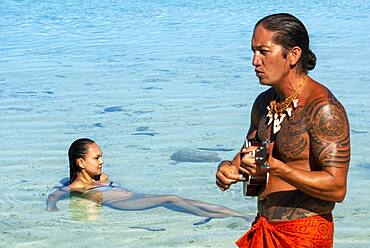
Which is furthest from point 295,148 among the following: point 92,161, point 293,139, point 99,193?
point 99,193

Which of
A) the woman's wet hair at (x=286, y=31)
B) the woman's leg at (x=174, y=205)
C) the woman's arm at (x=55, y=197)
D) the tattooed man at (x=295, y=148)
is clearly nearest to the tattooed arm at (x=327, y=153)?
the tattooed man at (x=295, y=148)

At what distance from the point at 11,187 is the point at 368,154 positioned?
3342 millimetres

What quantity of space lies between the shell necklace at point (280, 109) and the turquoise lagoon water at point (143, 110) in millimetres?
2605

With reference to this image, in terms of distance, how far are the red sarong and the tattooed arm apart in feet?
0.58

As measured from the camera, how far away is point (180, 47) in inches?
583

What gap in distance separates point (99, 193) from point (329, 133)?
4.03 meters

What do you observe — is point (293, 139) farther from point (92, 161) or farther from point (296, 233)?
point (92, 161)

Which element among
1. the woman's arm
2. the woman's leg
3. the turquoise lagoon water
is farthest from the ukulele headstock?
the woman's arm

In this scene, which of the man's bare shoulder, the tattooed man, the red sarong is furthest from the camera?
the man's bare shoulder

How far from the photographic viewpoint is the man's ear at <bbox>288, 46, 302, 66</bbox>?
3.59 meters

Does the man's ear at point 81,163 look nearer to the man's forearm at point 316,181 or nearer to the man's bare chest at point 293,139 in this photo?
the man's bare chest at point 293,139

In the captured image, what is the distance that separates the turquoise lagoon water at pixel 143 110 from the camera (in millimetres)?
6684

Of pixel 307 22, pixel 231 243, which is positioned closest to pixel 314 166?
pixel 231 243

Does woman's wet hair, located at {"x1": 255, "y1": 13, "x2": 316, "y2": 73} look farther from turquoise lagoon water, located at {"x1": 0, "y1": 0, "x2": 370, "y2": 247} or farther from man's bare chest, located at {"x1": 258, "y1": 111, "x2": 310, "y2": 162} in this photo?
turquoise lagoon water, located at {"x1": 0, "y1": 0, "x2": 370, "y2": 247}
